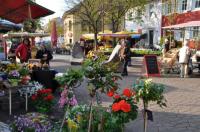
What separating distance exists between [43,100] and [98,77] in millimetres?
3583

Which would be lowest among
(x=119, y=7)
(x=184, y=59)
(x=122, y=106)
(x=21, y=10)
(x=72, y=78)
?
(x=184, y=59)

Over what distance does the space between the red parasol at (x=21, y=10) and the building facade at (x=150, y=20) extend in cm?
3300

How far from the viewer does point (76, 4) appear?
42938mm

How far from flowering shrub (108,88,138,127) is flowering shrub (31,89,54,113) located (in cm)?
321

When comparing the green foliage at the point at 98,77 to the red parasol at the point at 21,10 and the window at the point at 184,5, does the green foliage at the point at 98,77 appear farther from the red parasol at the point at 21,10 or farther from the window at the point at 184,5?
the window at the point at 184,5

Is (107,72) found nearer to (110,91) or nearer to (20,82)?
(110,91)

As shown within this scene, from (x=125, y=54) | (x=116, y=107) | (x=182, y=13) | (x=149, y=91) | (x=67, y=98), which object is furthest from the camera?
(x=182, y=13)

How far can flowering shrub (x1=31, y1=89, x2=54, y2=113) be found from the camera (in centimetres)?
850

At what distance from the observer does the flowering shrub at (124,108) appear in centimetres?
533

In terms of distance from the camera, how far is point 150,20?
145ft

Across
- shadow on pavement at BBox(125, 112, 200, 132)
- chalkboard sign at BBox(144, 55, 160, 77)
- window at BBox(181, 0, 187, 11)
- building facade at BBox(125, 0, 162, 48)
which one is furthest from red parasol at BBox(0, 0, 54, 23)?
building facade at BBox(125, 0, 162, 48)

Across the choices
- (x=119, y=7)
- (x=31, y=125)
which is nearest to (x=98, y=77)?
(x=31, y=125)

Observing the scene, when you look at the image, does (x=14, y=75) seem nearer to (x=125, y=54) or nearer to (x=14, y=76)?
(x=14, y=76)

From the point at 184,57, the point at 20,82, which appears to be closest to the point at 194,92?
the point at 184,57
